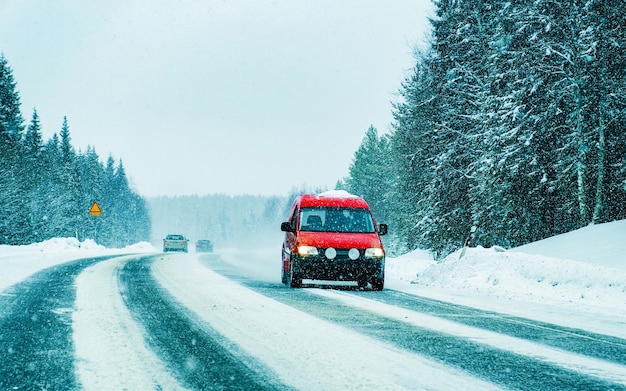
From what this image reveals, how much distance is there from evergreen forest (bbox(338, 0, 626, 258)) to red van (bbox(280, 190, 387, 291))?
9916 mm

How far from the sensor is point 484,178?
2408cm

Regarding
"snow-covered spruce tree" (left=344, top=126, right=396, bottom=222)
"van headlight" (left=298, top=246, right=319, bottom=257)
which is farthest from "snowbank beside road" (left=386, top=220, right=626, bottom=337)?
"snow-covered spruce tree" (left=344, top=126, right=396, bottom=222)

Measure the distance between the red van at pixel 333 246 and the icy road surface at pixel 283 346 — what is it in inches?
83.2

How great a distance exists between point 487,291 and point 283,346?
26.7ft

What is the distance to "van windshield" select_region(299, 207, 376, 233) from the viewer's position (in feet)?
45.3

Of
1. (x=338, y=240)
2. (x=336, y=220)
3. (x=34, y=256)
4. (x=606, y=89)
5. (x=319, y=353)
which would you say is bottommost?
(x=319, y=353)

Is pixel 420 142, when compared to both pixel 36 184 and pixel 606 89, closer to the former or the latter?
pixel 606 89

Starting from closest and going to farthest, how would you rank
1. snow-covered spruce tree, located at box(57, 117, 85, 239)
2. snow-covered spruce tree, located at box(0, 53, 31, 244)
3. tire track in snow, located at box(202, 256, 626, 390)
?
tire track in snow, located at box(202, 256, 626, 390) → snow-covered spruce tree, located at box(0, 53, 31, 244) → snow-covered spruce tree, located at box(57, 117, 85, 239)

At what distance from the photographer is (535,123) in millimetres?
22266

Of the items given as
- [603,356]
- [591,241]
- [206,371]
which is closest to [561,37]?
[591,241]

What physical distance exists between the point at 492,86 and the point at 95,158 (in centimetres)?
8989

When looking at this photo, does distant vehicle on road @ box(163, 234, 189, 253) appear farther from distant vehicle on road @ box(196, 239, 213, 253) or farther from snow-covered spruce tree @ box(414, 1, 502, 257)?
snow-covered spruce tree @ box(414, 1, 502, 257)

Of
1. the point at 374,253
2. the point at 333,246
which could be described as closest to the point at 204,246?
the point at 333,246

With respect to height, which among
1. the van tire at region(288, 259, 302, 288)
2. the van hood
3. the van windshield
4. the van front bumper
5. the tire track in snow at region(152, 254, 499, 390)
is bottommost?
the tire track in snow at region(152, 254, 499, 390)
